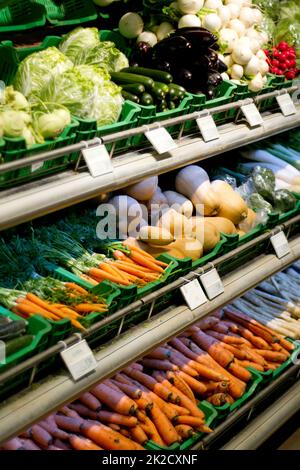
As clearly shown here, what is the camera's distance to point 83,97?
211 centimetres

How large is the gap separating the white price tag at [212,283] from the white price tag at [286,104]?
0.90m

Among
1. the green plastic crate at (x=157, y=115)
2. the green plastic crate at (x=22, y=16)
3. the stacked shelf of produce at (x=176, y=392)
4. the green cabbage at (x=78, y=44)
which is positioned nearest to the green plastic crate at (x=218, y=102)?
the green plastic crate at (x=157, y=115)

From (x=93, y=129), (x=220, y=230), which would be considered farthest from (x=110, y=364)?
(x=220, y=230)

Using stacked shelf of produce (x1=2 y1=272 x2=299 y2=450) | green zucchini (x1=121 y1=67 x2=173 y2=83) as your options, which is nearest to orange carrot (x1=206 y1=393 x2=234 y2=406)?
stacked shelf of produce (x1=2 y1=272 x2=299 y2=450)

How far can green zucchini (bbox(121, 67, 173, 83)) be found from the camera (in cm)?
253

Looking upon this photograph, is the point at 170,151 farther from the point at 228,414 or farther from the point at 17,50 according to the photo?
the point at 228,414

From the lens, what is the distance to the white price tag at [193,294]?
2.37 metres

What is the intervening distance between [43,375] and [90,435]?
501 mm

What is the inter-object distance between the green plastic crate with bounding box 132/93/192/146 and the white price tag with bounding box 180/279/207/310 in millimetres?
557

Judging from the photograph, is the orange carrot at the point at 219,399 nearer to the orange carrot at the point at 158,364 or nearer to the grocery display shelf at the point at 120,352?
the orange carrot at the point at 158,364

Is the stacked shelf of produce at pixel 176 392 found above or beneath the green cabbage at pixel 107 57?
beneath

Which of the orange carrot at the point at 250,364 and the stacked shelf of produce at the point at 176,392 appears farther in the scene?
the orange carrot at the point at 250,364

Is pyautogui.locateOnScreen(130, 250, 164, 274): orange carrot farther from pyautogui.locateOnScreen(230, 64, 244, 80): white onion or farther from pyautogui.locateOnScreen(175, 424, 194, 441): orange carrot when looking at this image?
pyautogui.locateOnScreen(230, 64, 244, 80): white onion

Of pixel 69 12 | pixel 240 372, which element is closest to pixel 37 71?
pixel 69 12
